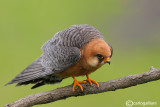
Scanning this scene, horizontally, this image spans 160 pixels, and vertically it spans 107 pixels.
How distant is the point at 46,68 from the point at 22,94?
268 centimetres

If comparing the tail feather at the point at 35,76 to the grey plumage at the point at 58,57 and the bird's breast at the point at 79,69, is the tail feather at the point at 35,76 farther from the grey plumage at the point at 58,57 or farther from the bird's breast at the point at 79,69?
the bird's breast at the point at 79,69

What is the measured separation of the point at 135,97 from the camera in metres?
7.54

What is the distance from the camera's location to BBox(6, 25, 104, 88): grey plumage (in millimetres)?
5051

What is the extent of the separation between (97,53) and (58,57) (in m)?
0.66

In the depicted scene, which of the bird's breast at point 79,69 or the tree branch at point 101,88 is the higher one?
the bird's breast at point 79,69

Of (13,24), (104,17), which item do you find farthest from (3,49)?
(104,17)

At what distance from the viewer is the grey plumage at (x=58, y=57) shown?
5051 mm

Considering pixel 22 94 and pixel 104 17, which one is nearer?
pixel 22 94

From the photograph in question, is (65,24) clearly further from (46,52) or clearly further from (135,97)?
(46,52)

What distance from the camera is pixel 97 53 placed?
486cm

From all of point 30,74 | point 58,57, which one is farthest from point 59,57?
point 30,74

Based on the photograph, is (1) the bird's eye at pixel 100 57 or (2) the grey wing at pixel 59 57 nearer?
(1) the bird's eye at pixel 100 57

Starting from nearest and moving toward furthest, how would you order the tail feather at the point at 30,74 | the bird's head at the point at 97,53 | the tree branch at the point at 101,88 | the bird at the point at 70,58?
the tree branch at the point at 101,88, the bird's head at the point at 97,53, the bird at the point at 70,58, the tail feather at the point at 30,74

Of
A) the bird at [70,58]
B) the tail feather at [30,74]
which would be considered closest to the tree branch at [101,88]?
the bird at [70,58]
